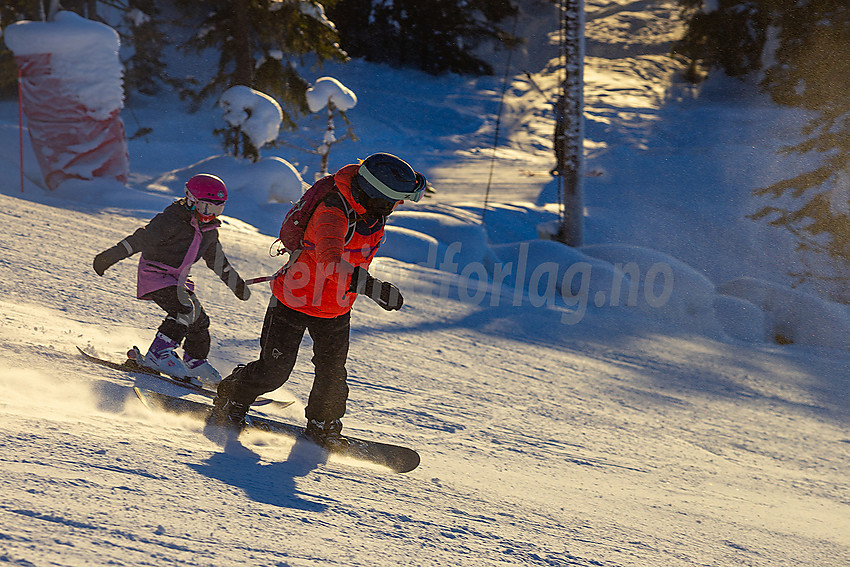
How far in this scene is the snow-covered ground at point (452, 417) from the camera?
2.21 m

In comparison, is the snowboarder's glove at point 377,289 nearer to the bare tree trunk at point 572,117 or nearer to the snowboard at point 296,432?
the snowboard at point 296,432

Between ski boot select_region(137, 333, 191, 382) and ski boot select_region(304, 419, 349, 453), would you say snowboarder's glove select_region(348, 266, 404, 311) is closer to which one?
ski boot select_region(304, 419, 349, 453)

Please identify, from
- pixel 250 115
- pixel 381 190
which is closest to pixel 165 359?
pixel 381 190

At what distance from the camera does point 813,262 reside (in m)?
15.0

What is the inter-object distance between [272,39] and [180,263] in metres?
12.9

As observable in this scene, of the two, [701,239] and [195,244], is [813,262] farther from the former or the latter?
[195,244]

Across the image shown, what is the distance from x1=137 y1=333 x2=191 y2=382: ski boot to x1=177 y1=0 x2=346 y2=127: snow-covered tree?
12.0m

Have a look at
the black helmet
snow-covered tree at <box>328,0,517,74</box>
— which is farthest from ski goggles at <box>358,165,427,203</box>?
snow-covered tree at <box>328,0,517,74</box>

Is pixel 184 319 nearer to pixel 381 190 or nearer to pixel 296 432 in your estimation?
pixel 296 432

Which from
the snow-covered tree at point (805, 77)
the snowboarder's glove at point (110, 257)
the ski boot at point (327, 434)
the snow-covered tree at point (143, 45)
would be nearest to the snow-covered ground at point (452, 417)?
the ski boot at point (327, 434)

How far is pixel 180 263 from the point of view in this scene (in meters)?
3.64

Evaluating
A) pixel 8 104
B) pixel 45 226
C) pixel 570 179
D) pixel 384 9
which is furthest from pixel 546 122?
pixel 45 226

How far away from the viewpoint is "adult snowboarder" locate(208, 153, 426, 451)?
273cm

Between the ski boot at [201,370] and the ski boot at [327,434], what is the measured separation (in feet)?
2.82
